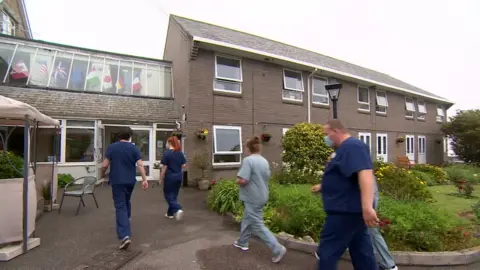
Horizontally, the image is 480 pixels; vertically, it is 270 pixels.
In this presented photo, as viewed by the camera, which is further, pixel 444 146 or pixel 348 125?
pixel 444 146

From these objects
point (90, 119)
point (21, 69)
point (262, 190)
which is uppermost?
point (21, 69)

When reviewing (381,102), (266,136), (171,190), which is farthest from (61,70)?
(381,102)

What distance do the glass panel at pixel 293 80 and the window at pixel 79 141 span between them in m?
8.60

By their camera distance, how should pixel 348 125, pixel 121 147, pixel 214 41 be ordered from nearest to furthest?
pixel 121 147 → pixel 214 41 → pixel 348 125

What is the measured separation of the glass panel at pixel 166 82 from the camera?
13964 millimetres

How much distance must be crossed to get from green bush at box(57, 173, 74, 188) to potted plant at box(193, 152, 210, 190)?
4402 mm

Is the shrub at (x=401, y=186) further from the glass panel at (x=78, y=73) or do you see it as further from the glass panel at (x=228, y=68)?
the glass panel at (x=78, y=73)

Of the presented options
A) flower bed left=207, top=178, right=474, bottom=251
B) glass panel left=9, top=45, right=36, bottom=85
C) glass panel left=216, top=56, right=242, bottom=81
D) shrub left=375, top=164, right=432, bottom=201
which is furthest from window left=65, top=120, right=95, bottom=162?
shrub left=375, top=164, right=432, bottom=201

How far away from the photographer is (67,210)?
705cm

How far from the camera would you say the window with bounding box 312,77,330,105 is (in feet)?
50.1

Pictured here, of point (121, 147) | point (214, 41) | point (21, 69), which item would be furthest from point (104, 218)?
point (21, 69)

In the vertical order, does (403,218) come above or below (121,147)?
below

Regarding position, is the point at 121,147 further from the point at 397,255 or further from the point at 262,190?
the point at 397,255

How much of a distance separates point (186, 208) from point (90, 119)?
253 inches
